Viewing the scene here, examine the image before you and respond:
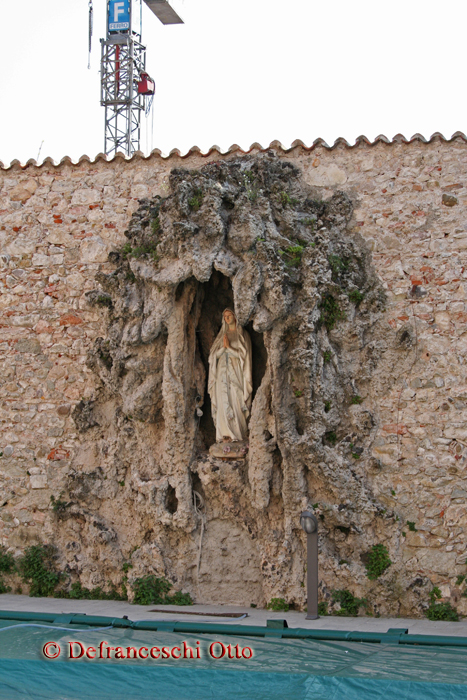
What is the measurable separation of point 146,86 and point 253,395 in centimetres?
1011

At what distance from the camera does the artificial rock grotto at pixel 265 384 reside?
25.0 feet

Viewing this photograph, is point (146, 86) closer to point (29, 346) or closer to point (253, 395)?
point (29, 346)

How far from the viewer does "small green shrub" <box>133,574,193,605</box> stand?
25.7ft

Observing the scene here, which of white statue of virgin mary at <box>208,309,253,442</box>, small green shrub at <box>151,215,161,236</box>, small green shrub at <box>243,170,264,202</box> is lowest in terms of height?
white statue of virgin mary at <box>208,309,253,442</box>

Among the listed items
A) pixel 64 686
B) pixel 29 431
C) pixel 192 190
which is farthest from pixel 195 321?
pixel 64 686

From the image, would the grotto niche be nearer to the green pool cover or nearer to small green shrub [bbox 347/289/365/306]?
small green shrub [bbox 347/289/365/306]

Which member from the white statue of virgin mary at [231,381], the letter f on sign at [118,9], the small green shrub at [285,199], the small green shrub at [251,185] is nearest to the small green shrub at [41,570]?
the white statue of virgin mary at [231,381]

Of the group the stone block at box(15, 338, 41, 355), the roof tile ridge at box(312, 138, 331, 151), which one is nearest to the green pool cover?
the stone block at box(15, 338, 41, 355)

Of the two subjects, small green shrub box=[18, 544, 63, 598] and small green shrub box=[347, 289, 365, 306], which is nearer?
small green shrub box=[347, 289, 365, 306]

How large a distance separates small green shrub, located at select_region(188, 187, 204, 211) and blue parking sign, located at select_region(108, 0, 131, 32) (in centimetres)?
1078

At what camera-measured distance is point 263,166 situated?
8188 mm

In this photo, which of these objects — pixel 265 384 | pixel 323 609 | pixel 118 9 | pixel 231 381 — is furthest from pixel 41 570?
pixel 118 9

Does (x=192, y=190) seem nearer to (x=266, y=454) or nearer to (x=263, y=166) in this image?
(x=263, y=166)

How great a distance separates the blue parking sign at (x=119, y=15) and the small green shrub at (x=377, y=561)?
13.8 metres
